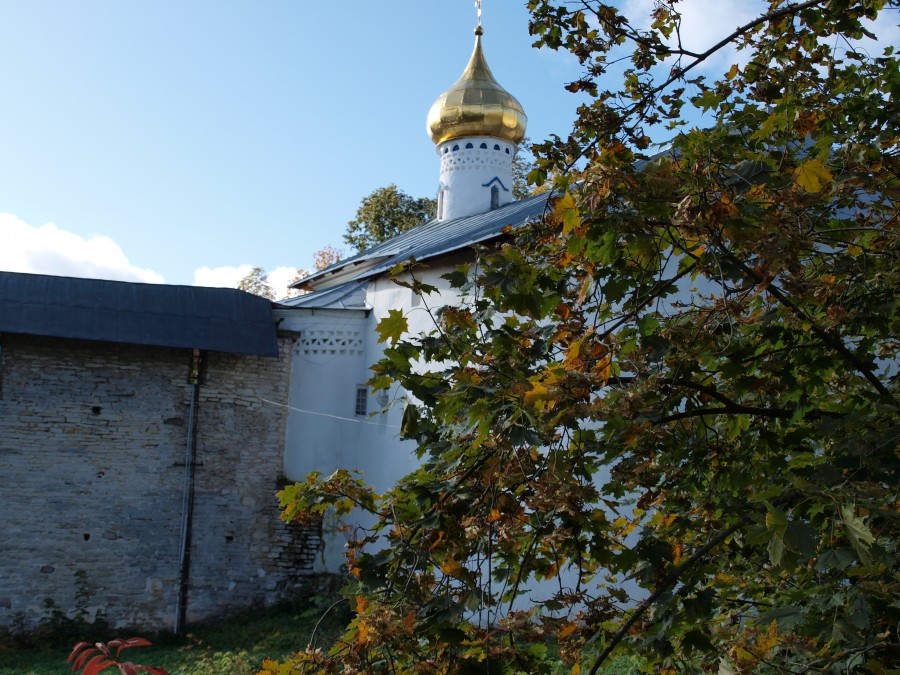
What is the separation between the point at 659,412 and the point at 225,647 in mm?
8684

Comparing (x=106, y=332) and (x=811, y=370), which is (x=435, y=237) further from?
(x=811, y=370)

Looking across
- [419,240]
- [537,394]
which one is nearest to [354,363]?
[419,240]

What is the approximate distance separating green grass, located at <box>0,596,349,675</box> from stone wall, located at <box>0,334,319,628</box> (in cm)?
38

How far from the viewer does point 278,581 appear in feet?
39.6

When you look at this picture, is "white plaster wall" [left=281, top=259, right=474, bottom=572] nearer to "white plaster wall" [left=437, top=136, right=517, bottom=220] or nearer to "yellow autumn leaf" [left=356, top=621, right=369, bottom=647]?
"white plaster wall" [left=437, top=136, right=517, bottom=220]

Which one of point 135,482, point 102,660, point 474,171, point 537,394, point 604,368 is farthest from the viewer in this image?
point 474,171

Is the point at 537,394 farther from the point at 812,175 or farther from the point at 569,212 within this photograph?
the point at 812,175

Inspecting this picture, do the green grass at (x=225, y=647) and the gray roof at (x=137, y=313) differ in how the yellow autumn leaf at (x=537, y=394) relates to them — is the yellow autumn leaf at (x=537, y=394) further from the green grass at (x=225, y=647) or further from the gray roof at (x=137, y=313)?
the gray roof at (x=137, y=313)

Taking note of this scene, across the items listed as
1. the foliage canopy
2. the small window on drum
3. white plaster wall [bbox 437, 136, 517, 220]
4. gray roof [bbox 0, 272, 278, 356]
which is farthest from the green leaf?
the foliage canopy

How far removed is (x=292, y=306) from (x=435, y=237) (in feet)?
10.5

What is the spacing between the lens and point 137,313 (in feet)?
38.0

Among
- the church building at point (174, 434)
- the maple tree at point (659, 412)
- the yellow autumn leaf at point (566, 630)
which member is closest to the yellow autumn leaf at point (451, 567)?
the maple tree at point (659, 412)

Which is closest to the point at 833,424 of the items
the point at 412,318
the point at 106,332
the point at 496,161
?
the point at 412,318

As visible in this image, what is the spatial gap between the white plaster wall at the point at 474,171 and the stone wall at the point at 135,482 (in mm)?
5872
